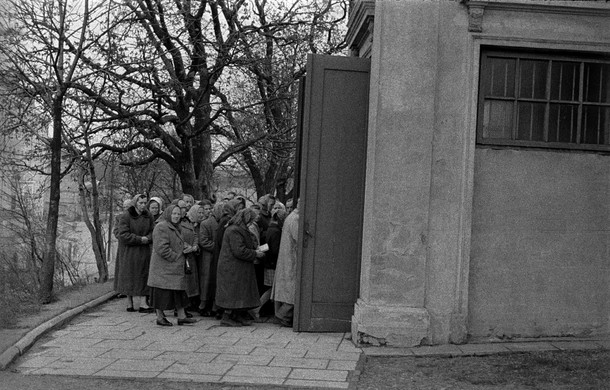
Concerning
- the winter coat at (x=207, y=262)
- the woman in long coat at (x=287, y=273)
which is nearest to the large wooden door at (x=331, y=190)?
the woman in long coat at (x=287, y=273)

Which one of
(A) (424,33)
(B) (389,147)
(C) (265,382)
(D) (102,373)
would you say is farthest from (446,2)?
(D) (102,373)

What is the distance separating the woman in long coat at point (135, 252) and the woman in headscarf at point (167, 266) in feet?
5.32

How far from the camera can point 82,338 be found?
31.1 feet

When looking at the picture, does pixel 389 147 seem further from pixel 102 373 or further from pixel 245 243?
pixel 102 373

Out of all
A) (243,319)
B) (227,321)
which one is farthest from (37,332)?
(243,319)

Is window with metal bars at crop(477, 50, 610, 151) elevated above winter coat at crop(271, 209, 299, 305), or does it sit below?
above

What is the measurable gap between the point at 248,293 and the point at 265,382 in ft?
11.3

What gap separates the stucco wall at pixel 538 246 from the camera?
30.3ft

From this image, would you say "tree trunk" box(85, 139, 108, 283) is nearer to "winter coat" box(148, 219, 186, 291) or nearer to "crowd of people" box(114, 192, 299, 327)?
"crowd of people" box(114, 192, 299, 327)

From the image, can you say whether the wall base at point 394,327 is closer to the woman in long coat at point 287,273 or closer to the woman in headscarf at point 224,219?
the woman in long coat at point 287,273

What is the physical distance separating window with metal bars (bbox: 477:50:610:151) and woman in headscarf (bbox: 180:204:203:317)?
4439mm

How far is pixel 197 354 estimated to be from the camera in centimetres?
857

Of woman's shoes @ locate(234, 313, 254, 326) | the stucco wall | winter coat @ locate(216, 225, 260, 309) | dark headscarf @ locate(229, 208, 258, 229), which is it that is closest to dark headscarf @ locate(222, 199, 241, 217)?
dark headscarf @ locate(229, 208, 258, 229)

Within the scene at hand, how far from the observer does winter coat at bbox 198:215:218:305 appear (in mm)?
11609
